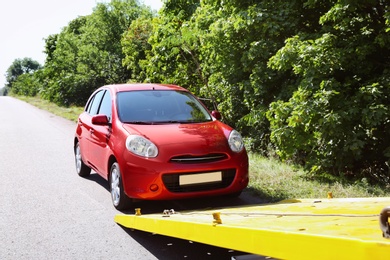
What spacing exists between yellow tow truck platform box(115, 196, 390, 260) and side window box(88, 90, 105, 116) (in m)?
3.72

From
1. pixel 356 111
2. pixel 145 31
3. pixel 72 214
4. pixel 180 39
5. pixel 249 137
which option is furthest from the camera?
pixel 145 31

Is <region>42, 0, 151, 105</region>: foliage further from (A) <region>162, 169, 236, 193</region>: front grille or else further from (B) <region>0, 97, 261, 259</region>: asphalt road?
(A) <region>162, 169, 236, 193</region>: front grille

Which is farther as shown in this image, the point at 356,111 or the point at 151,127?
the point at 356,111

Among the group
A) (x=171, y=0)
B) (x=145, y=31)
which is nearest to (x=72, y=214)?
(x=171, y=0)

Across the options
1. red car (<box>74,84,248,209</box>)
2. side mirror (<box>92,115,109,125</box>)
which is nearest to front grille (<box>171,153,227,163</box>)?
red car (<box>74,84,248,209</box>)

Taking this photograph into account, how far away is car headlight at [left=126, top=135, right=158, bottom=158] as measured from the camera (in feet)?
18.7

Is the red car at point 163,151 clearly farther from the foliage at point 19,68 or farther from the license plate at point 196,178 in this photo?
the foliage at point 19,68

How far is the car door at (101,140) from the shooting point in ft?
21.4

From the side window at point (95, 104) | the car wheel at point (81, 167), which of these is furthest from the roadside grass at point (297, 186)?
the car wheel at point (81, 167)

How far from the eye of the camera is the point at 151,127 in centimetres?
620

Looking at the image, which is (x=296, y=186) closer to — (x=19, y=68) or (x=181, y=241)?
(x=181, y=241)

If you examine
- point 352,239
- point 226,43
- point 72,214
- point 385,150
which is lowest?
point 72,214

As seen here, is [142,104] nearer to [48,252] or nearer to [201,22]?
[48,252]

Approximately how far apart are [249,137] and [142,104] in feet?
17.2
